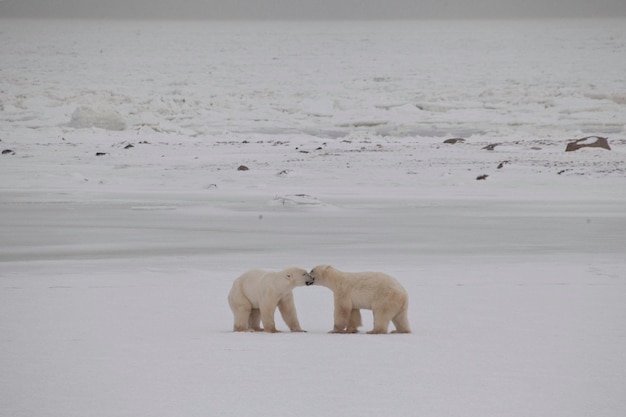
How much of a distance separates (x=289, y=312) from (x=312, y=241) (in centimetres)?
473

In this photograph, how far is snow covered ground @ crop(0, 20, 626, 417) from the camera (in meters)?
4.41

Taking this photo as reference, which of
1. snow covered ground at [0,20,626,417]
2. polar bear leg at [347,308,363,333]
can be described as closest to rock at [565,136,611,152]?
snow covered ground at [0,20,626,417]

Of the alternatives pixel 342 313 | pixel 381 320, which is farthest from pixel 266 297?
pixel 381 320

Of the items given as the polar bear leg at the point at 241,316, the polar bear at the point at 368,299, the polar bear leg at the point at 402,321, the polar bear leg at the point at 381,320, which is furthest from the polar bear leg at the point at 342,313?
the polar bear leg at the point at 241,316

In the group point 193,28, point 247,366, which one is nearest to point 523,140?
point 247,366

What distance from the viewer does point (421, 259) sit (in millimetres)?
A: 9297

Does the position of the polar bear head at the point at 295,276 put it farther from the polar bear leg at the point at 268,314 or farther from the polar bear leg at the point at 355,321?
the polar bear leg at the point at 355,321

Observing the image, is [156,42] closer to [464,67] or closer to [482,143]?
[464,67]

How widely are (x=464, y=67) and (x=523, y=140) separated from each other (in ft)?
66.5

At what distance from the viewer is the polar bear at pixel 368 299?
227 inches

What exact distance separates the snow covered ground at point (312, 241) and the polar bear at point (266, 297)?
0.54 ft

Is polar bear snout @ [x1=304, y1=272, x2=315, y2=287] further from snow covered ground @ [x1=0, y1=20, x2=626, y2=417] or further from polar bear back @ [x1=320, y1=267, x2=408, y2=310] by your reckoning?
snow covered ground @ [x1=0, y1=20, x2=626, y2=417]

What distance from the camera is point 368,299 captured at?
231 inches

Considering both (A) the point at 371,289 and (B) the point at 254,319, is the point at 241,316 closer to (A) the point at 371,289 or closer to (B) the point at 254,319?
(B) the point at 254,319
